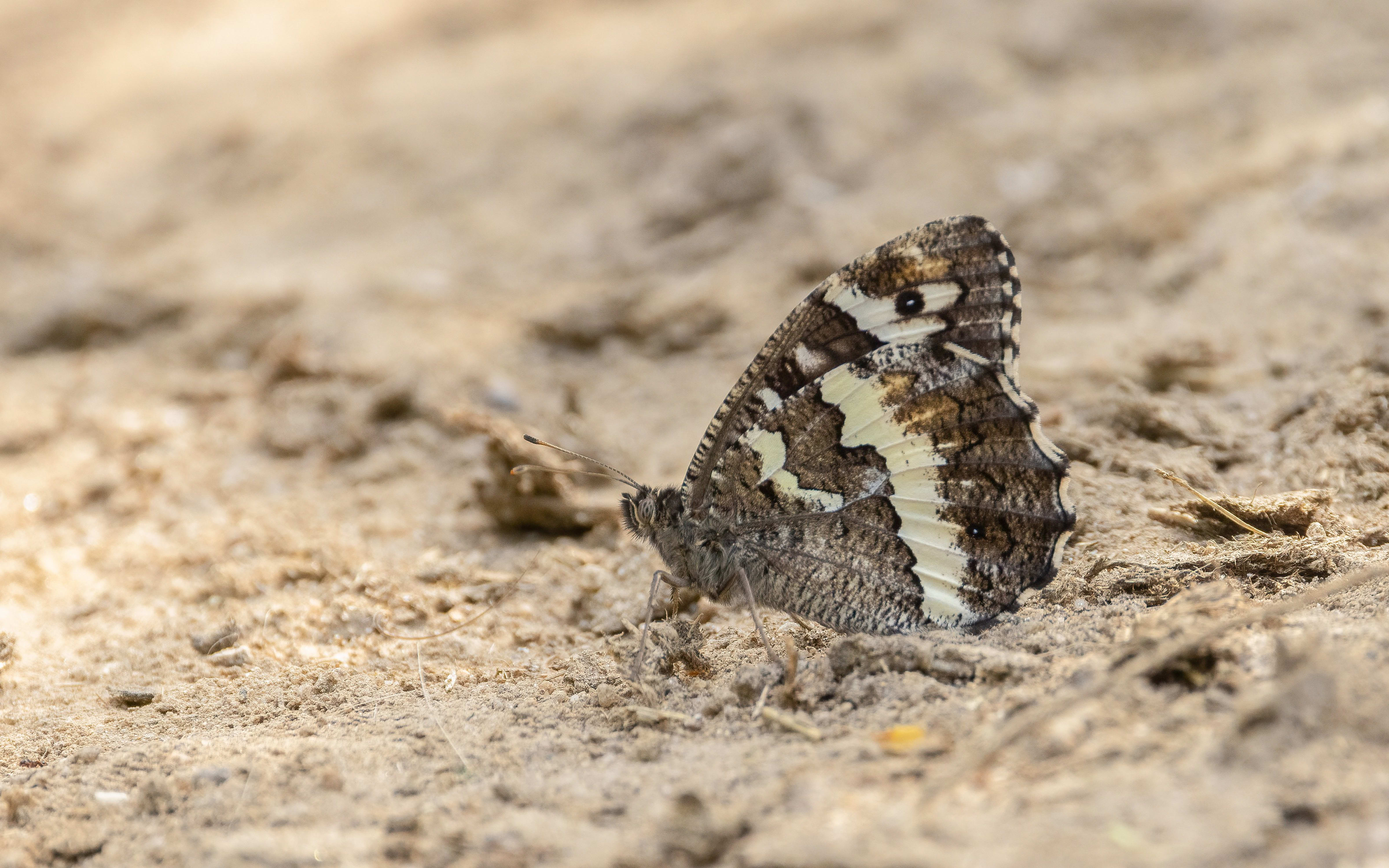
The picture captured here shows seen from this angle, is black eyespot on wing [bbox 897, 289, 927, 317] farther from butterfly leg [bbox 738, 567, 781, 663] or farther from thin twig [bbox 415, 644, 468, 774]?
thin twig [bbox 415, 644, 468, 774]

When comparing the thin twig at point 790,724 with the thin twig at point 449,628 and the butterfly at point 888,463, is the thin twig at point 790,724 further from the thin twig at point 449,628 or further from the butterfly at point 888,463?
the thin twig at point 449,628

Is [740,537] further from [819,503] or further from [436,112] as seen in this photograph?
[436,112]

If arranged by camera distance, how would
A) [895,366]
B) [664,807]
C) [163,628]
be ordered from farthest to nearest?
1. [163,628]
2. [895,366]
3. [664,807]

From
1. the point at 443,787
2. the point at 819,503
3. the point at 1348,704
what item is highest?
the point at 819,503

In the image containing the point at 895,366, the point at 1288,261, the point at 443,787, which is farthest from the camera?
the point at 1288,261

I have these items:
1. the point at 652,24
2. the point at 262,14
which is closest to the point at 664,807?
the point at 652,24

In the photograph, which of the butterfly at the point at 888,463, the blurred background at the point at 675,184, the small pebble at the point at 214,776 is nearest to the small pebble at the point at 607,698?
the butterfly at the point at 888,463

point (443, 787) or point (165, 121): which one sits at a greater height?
point (165, 121)
